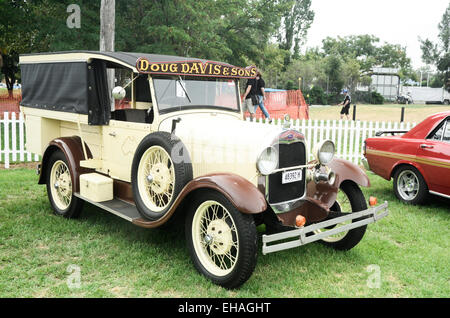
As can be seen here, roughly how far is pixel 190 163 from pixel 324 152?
1487 millimetres

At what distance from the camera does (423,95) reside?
6394cm

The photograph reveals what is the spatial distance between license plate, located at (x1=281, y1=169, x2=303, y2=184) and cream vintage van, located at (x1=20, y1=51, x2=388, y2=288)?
17mm

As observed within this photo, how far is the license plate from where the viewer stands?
4281 mm

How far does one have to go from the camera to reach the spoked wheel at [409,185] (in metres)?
6.71

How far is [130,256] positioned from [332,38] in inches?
3092

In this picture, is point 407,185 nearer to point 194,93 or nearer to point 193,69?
point 194,93

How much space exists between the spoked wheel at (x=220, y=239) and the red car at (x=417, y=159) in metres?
3.85

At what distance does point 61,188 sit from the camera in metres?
5.93

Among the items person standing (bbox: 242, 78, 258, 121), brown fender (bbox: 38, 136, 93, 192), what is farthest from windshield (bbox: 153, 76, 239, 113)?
person standing (bbox: 242, 78, 258, 121)

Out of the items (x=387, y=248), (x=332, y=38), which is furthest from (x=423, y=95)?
(x=387, y=248)

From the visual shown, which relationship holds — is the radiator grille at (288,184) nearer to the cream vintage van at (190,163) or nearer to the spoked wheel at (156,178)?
the cream vintage van at (190,163)

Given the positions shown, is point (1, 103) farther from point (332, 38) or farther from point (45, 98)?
point (332, 38)

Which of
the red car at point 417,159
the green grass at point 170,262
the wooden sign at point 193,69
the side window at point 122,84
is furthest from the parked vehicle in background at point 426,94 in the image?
the side window at point 122,84

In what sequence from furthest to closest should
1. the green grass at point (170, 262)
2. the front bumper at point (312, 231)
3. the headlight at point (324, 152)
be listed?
the headlight at point (324, 152) < the green grass at point (170, 262) < the front bumper at point (312, 231)
